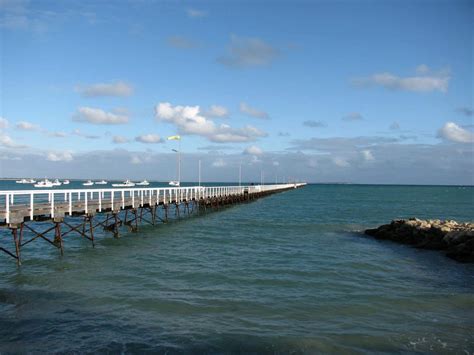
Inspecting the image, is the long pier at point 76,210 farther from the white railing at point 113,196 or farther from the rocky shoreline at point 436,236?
the rocky shoreline at point 436,236

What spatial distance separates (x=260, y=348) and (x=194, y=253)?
33.5 feet

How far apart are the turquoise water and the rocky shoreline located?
3.25 ft

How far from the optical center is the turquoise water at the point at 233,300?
8.10 m

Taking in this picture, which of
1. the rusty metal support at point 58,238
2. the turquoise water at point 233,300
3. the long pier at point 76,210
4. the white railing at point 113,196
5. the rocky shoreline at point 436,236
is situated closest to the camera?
the turquoise water at point 233,300

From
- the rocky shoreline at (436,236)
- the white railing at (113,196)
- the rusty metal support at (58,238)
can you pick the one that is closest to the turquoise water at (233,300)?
the rusty metal support at (58,238)

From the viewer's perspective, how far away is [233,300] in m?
10.7

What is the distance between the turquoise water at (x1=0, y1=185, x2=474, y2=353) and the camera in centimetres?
810

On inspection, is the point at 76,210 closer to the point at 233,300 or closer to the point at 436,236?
the point at 233,300

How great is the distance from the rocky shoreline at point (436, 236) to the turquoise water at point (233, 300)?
3.25ft

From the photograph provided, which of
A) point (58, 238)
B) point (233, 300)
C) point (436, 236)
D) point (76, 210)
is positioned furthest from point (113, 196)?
point (436, 236)

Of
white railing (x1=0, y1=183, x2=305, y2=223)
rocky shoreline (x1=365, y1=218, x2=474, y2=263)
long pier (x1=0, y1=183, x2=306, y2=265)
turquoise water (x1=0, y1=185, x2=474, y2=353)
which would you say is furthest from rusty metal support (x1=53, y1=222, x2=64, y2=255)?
rocky shoreline (x1=365, y1=218, x2=474, y2=263)

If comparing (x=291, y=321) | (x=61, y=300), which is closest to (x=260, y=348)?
(x=291, y=321)

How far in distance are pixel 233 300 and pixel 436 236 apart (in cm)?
1516

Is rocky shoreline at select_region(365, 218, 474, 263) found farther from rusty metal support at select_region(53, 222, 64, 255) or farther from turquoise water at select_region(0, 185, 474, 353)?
rusty metal support at select_region(53, 222, 64, 255)
